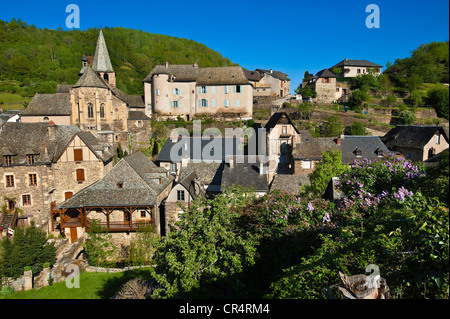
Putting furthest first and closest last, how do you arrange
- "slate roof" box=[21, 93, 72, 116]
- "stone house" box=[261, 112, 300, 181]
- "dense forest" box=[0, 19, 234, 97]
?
1. "dense forest" box=[0, 19, 234, 97]
2. "slate roof" box=[21, 93, 72, 116]
3. "stone house" box=[261, 112, 300, 181]

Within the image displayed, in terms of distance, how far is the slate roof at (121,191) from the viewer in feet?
81.3

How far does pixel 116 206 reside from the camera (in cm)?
2473

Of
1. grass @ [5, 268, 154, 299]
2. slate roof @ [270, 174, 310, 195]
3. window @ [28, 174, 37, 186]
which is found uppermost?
window @ [28, 174, 37, 186]

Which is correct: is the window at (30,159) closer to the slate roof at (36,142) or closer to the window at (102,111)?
the slate roof at (36,142)

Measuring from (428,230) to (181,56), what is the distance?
97009 mm

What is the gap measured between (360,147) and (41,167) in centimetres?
3040

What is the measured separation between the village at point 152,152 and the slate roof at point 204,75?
0.54ft

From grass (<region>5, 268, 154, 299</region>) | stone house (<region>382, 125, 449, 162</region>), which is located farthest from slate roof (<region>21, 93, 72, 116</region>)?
stone house (<region>382, 125, 449, 162</region>)

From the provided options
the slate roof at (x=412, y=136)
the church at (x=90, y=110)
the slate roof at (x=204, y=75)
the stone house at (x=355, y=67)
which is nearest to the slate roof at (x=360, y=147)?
the slate roof at (x=412, y=136)

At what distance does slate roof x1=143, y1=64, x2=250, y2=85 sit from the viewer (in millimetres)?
51406

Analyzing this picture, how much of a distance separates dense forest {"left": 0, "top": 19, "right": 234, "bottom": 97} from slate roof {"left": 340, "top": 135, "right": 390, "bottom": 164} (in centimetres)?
5445

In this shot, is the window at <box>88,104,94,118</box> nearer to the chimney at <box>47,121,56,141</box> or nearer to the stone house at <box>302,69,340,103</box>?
the chimney at <box>47,121,56,141</box>

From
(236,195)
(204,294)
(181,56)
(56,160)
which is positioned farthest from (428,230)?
(181,56)

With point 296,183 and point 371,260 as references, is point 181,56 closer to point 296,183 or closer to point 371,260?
point 296,183
